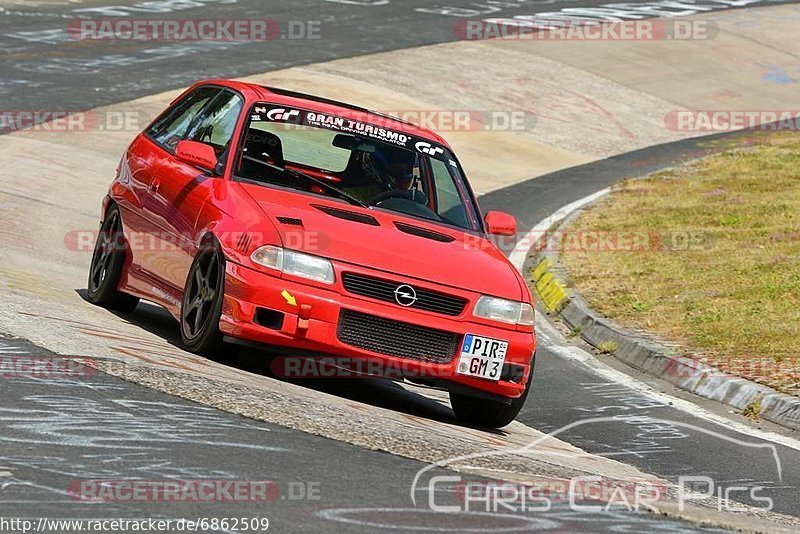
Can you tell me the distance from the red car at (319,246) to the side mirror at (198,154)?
12mm

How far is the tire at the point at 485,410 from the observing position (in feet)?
28.2

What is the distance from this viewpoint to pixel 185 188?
912 cm

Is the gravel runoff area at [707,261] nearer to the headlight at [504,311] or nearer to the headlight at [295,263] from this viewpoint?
the headlight at [504,311]

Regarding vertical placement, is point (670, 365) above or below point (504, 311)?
below

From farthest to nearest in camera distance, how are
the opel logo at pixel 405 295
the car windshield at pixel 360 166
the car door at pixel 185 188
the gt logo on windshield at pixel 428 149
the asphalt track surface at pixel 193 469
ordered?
the gt logo on windshield at pixel 428 149
the car windshield at pixel 360 166
the car door at pixel 185 188
the opel logo at pixel 405 295
the asphalt track surface at pixel 193 469

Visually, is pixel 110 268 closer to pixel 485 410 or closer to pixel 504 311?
pixel 485 410

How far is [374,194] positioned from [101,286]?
2151mm

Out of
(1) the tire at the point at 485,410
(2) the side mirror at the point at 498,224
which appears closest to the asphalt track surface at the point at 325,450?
(1) the tire at the point at 485,410

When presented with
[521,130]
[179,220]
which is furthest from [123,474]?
[521,130]

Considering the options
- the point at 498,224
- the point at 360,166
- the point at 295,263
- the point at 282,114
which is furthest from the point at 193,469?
the point at 498,224

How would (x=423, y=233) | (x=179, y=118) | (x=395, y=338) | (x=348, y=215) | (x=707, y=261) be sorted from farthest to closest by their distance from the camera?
1. (x=707, y=261)
2. (x=179, y=118)
3. (x=423, y=233)
4. (x=348, y=215)
5. (x=395, y=338)

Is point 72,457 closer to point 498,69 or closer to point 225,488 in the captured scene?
point 225,488

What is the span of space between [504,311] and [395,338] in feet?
2.27

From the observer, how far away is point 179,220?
901 cm
